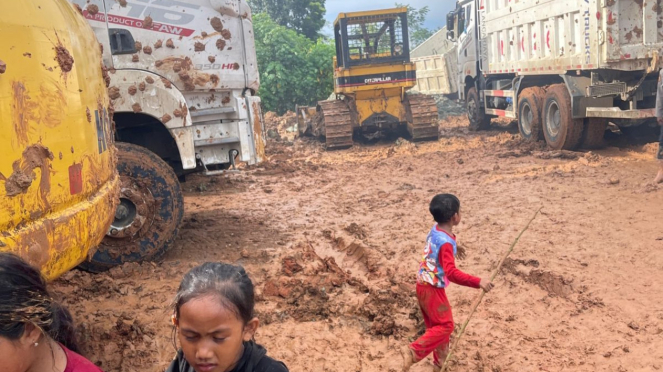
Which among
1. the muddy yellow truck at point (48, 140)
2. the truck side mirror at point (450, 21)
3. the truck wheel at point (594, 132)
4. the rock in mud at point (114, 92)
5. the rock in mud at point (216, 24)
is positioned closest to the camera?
the muddy yellow truck at point (48, 140)

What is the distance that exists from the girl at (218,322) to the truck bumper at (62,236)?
0.92m

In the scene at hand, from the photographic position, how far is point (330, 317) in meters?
4.57

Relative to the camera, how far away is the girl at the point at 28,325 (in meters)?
1.66

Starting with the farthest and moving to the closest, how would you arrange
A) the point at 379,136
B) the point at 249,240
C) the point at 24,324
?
the point at 379,136 < the point at 249,240 < the point at 24,324

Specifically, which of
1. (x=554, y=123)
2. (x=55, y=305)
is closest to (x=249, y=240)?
(x=55, y=305)

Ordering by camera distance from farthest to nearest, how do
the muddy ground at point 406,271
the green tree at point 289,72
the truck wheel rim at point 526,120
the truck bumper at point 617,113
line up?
the green tree at point 289,72 → the truck wheel rim at point 526,120 → the truck bumper at point 617,113 → the muddy ground at point 406,271

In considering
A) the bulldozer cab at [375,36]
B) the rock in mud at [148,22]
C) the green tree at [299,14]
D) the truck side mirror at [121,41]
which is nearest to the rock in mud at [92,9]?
the truck side mirror at [121,41]

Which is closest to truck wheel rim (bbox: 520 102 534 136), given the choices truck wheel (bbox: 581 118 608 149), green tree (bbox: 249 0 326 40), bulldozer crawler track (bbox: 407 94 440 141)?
truck wheel (bbox: 581 118 608 149)

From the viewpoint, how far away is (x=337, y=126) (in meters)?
15.4

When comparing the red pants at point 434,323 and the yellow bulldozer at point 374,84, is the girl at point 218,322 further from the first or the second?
the yellow bulldozer at point 374,84

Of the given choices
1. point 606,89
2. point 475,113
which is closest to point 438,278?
point 606,89

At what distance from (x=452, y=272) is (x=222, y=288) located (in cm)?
212

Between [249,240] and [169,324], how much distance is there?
244cm

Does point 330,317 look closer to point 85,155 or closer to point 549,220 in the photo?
point 85,155
